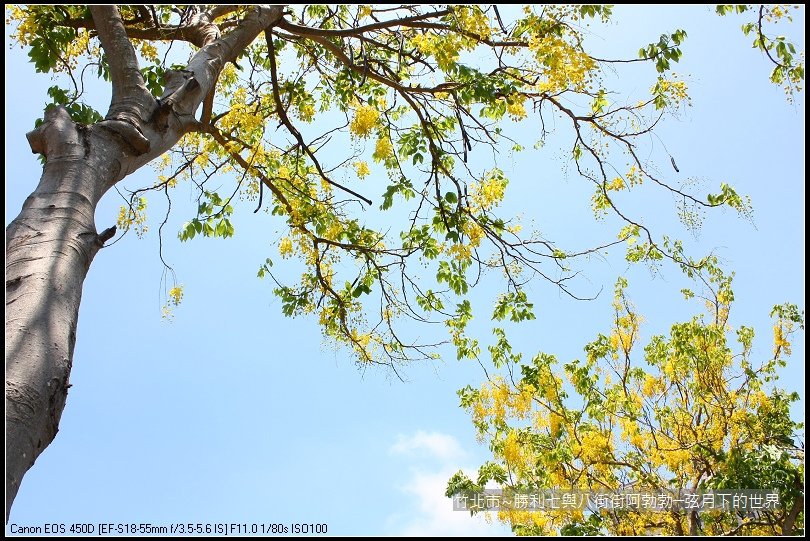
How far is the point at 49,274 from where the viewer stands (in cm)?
185

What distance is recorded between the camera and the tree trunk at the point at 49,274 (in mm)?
1586

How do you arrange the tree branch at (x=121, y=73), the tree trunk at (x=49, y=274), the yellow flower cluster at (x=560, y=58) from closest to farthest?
the tree trunk at (x=49, y=274)
the tree branch at (x=121, y=73)
the yellow flower cluster at (x=560, y=58)

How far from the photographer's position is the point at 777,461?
568 centimetres

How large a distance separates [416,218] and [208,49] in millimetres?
2277

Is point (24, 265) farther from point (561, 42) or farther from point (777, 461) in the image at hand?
point (777, 461)

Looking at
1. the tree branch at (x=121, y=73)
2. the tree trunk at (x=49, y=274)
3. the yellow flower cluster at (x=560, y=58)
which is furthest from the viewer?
the yellow flower cluster at (x=560, y=58)

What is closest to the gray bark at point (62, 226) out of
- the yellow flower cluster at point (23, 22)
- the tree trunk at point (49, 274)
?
the tree trunk at point (49, 274)

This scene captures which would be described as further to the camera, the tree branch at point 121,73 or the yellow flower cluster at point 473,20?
the yellow flower cluster at point 473,20

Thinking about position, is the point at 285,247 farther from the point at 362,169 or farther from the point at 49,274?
the point at 49,274

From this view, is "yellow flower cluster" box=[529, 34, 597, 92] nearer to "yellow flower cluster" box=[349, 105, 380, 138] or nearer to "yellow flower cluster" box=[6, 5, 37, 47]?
"yellow flower cluster" box=[349, 105, 380, 138]

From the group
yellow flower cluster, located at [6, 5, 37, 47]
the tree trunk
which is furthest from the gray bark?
yellow flower cluster, located at [6, 5, 37, 47]

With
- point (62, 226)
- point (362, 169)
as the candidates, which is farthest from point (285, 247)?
point (62, 226)

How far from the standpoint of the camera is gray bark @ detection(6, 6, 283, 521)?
1613mm

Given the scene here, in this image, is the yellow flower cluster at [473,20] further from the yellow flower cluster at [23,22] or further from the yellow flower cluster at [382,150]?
the yellow flower cluster at [23,22]
